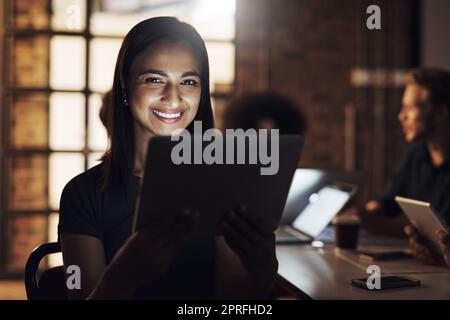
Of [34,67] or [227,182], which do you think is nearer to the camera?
[227,182]

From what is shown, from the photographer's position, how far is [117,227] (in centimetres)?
136

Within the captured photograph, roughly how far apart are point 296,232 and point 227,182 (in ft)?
4.36

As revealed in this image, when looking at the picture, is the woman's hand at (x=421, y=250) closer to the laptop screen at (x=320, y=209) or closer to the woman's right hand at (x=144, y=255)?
the laptop screen at (x=320, y=209)

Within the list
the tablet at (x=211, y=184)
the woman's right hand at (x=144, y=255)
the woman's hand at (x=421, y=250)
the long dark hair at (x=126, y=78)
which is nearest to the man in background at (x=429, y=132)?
the woman's hand at (x=421, y=250)

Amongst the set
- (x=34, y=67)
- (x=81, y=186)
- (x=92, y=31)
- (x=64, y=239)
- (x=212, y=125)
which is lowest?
(x=64, y=239)

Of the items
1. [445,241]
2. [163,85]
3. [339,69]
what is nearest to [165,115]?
[163,85]

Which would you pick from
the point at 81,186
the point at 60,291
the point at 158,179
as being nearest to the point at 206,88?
the point at 81,186

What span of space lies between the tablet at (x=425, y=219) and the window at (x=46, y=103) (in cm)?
274

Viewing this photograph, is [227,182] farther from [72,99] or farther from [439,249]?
[72,99]

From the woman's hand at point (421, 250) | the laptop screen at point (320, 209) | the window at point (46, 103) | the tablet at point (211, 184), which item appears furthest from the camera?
the window at point (46, 103)

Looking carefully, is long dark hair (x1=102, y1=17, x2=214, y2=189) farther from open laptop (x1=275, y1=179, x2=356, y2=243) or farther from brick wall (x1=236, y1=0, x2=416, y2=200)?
brick wall (x1=236, y1=0, x2=416, y2=200)

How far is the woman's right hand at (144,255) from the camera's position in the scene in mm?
1082

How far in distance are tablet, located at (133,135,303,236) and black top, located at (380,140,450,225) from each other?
60.7 inches

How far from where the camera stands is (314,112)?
4547 millimetres
